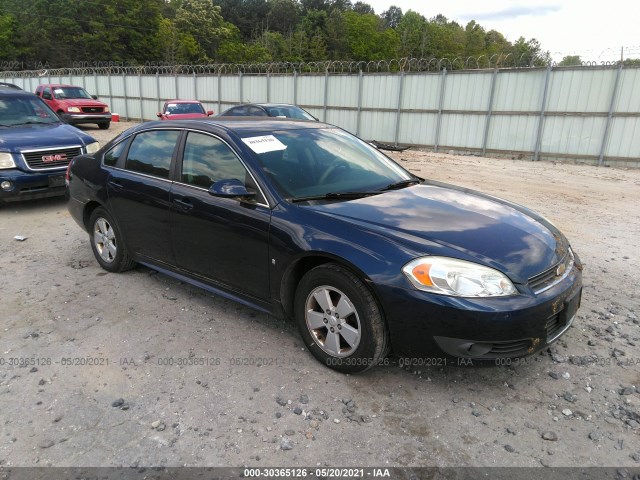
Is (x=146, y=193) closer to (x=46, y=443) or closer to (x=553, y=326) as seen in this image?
(x=46, y=443)

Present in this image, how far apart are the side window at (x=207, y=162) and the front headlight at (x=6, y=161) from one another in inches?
173

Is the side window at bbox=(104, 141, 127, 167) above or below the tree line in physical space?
below

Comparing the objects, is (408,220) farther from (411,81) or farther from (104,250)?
(411,81)

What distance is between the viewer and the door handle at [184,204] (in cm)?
383

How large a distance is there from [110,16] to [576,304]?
7180 centimetres

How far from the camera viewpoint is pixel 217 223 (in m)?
3.64

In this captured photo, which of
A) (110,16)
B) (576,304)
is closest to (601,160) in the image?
(576,304)

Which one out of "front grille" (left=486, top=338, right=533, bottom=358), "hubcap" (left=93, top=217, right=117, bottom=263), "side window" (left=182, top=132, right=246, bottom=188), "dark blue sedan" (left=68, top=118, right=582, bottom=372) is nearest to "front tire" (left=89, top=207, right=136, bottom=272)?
"hubcap" (left=93, top=217, right=117, bottom=263)

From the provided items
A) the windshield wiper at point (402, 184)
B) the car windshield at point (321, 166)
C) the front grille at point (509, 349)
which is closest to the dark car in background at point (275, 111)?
the car windshield at point (321, 166)

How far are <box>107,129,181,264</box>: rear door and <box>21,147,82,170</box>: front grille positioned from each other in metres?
3.29

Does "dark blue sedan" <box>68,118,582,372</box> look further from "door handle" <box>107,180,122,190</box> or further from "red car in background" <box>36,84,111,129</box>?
"red car in background" <box>36,84,111,129</box>

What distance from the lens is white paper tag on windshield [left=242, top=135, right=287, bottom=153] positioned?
A: 3.64 m

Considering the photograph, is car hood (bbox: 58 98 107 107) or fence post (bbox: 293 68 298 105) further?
car hood (bbox: 58 98 107 107)

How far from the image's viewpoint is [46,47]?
60.3 metres
